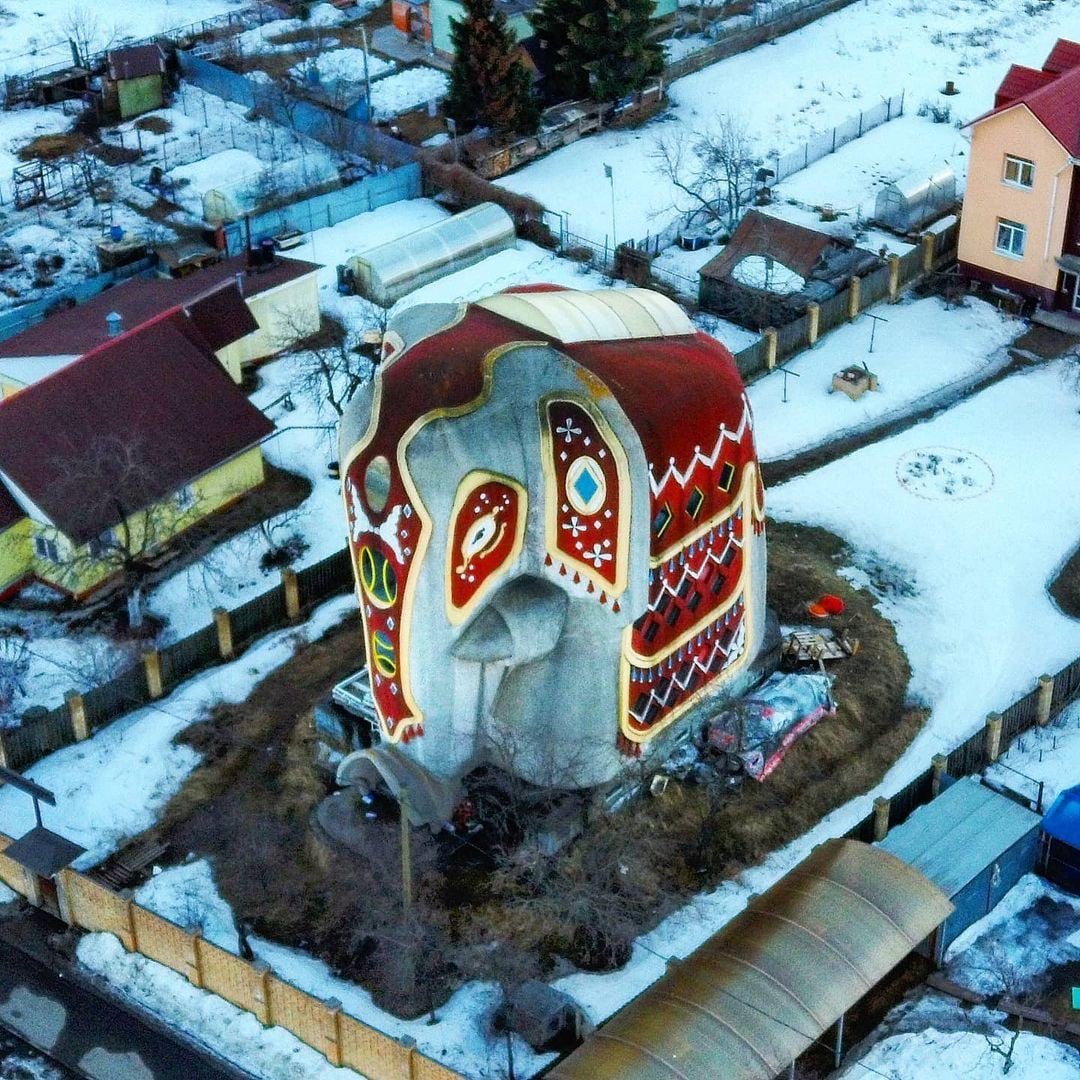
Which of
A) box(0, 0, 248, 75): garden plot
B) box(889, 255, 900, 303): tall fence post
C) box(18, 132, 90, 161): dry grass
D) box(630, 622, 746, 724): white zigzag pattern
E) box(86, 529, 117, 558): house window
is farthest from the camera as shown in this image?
box(0, 0, 248, 75): garden plot

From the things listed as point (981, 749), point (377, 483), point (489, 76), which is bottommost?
point (981, 749)

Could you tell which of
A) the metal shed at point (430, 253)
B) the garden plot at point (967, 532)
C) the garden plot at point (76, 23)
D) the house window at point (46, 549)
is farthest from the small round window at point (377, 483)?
the garden plot at point (76, 23)

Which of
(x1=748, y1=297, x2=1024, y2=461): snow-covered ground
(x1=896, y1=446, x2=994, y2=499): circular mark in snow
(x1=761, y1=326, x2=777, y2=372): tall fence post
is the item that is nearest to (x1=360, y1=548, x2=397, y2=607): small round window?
(x1=748, y1=297, x2=1024, y2=461): snow-covered ground

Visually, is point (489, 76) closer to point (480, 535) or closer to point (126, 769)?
point (126, 769)

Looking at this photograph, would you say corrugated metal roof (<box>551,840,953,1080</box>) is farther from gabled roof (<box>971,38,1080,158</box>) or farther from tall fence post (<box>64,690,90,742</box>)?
gabled roof (<box>971,38,1080,158</box>)

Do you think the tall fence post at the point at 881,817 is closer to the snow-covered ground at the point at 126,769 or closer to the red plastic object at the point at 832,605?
the red plastic object at the point at 832,605

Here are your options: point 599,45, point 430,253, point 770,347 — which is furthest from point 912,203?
point 430,253
